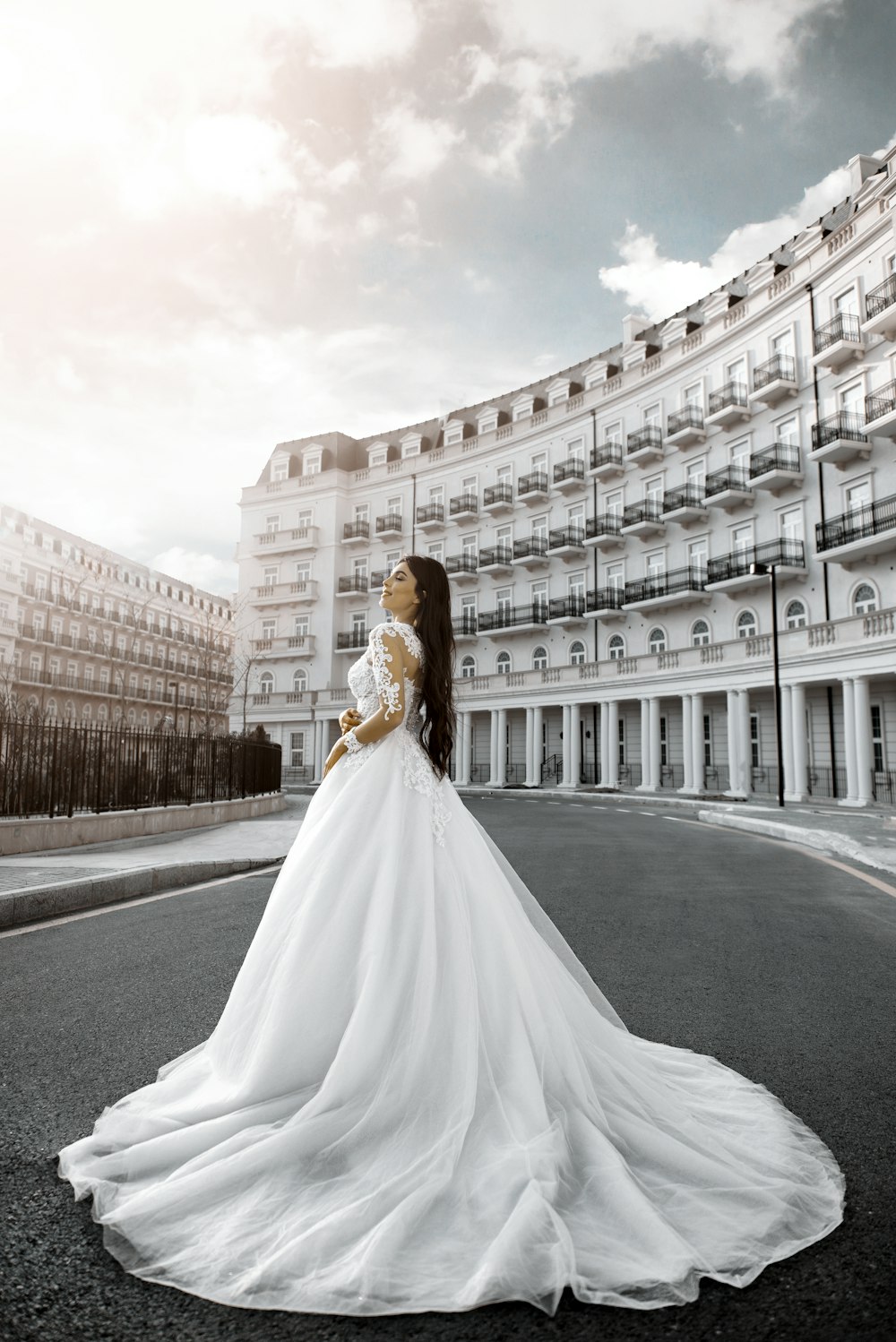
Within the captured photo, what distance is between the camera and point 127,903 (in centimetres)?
775

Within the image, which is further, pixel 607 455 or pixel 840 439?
pixel 607 455

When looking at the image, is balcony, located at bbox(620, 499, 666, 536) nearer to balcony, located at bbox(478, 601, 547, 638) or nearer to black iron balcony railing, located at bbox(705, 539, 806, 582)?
Result: black iron balcony railing, located at bbox(705, 539, 806, 582)

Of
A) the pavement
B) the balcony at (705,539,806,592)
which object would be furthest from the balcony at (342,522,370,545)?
the pavement

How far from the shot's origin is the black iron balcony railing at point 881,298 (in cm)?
2789

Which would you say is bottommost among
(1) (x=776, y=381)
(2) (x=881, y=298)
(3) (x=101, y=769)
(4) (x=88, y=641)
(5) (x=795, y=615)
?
(3) (x=101, y=769)

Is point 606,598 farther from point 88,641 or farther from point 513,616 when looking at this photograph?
point 88,641

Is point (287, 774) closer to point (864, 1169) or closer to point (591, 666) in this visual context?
point (591, 666)

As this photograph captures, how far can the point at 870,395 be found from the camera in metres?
29.3

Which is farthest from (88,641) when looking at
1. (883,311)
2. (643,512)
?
(883,311)

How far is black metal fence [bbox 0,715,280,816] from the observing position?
10898 mm

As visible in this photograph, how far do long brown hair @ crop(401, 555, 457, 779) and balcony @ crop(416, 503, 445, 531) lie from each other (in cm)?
4892

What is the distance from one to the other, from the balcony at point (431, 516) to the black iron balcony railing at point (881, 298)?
2676cm

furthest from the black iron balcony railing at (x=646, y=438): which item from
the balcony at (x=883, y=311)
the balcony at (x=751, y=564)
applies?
the balcony at (x=883, y=311)

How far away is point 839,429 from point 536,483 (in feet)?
61.2
